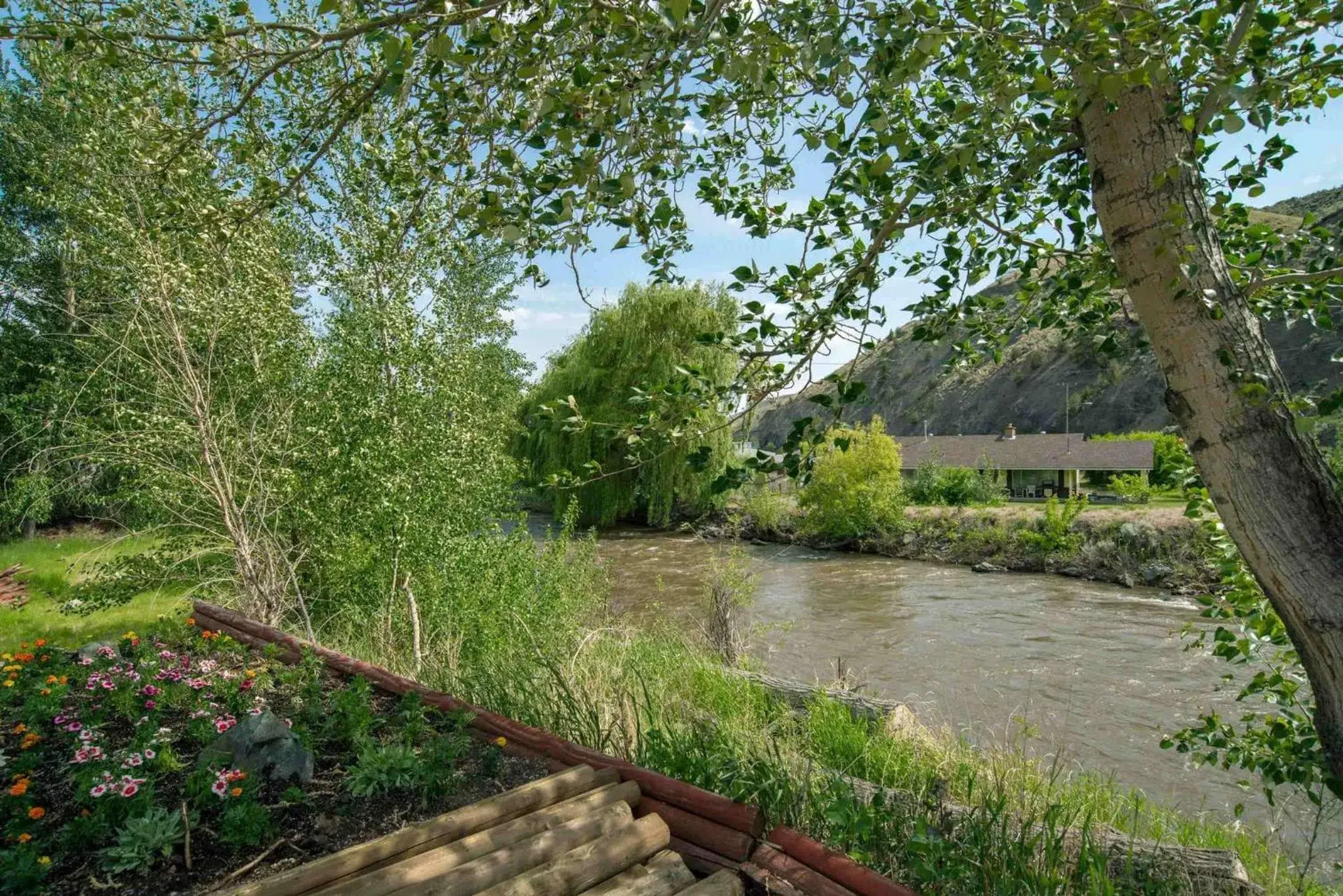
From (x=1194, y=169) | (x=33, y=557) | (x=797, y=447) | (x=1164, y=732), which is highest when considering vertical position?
(x=1194, y=169)

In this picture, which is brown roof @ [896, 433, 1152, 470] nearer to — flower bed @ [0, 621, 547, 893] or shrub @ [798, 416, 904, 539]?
shrub @ [798, 416, 904, 539]

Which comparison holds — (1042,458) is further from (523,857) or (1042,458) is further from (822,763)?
(523,857)

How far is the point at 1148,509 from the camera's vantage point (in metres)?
20.7

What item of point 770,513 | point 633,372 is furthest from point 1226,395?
point 770,513

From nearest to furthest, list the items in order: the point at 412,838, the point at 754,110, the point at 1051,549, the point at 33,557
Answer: the point at 412,838 → the point at 754,110 → the point at 33,557 → the point at 1051,549

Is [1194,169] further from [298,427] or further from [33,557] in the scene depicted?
[33,557]

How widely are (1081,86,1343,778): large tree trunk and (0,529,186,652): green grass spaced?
26.3ft

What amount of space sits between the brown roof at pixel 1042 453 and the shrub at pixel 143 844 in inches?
1301

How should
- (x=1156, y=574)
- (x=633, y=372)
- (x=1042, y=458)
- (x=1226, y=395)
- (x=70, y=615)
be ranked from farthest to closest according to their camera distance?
(x=1042, y=458) → (x=633, y=372) → (x=1156, y=574) → (x=70, y=615) → (x=1226, y=395)

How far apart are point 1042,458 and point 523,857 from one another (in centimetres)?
3999

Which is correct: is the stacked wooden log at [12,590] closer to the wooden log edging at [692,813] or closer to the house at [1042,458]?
the wooden log edging at [692,813]

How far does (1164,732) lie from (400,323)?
8.51 metres

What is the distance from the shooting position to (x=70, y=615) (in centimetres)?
869

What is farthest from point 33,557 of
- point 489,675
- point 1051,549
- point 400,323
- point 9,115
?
point 1051,549
